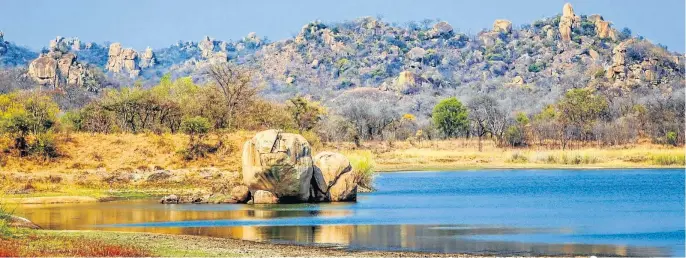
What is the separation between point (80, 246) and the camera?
870 inches

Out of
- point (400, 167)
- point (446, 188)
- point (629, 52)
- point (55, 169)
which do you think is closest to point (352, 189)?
point (446, 188)

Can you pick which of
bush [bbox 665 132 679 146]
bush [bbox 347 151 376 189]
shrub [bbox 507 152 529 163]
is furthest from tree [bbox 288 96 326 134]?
bush [bbox 665 132 679 146]

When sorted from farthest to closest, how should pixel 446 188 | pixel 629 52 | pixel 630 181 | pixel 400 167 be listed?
pixel 629 52 < pixel 400 167 < pixel 630 181 < pixel 446 188

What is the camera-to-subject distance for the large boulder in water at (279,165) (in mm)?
39500

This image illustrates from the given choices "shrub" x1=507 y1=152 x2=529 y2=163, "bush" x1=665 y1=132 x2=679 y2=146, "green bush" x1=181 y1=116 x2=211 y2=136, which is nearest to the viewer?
"green bush" x1=181 y1=116 x2=211 y2=136

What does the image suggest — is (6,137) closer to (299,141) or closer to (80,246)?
(299,141)

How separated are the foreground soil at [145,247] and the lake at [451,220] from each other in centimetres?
153

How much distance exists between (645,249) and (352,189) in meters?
18.7

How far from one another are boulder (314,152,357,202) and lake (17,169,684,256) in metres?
0.85

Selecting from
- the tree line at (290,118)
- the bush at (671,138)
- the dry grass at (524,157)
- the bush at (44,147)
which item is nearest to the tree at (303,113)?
the tree line at (290,118)

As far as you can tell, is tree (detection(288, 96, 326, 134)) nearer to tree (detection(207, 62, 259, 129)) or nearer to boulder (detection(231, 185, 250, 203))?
tree (detection(207, 62, 259, 129))

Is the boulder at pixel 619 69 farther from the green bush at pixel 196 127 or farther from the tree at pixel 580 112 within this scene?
the green bush at pixel 196 127

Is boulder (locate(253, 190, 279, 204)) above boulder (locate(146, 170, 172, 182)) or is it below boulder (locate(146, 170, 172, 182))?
below

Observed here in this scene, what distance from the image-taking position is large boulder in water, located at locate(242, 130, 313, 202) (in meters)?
39.5
